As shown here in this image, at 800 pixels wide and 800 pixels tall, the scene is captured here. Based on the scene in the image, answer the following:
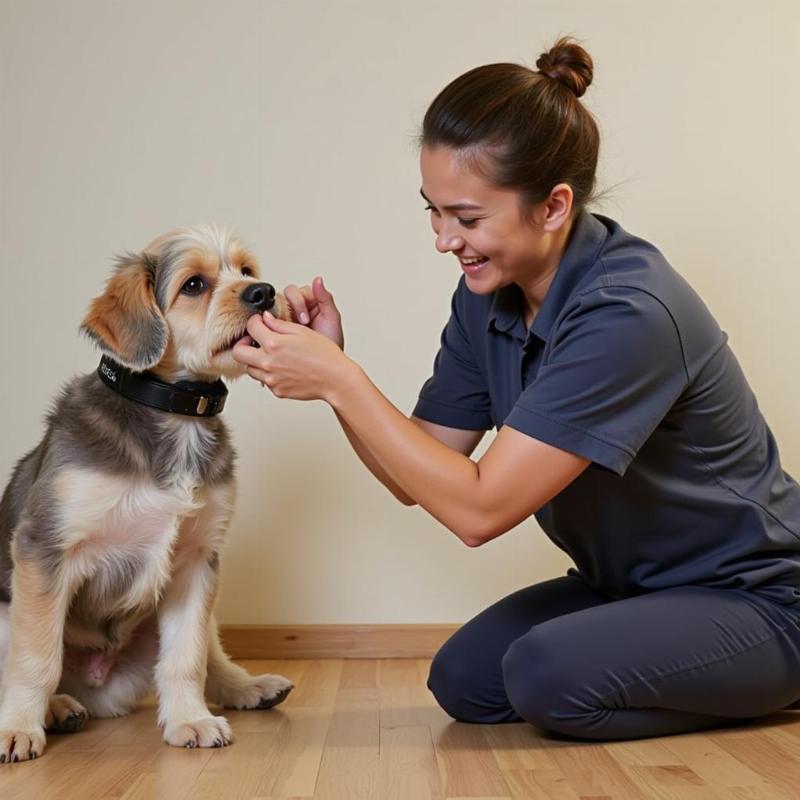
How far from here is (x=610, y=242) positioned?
7.02ft

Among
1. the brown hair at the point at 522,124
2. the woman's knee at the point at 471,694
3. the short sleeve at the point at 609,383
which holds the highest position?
the brown hair at the point at 522,124

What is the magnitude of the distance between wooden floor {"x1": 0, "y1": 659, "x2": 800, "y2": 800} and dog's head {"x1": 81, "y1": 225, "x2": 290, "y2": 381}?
725mm

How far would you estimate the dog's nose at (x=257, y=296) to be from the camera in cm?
213

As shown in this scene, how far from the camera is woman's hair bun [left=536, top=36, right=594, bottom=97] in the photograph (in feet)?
6.83

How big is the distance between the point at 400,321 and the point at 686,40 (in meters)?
1.13

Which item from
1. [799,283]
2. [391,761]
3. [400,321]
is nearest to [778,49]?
[799,283]

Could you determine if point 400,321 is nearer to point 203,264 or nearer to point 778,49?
point 203,264

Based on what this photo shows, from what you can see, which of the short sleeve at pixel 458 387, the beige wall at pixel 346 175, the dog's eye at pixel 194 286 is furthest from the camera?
the beige wall at pixel 346 175

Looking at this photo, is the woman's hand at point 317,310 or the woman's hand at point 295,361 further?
the woman's hand at point 317,310

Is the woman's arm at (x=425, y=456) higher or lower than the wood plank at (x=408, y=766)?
higher

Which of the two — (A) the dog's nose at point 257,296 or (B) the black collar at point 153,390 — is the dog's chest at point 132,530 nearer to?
(B) the black collar at point 153,390

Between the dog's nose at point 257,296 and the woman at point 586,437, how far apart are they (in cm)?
9

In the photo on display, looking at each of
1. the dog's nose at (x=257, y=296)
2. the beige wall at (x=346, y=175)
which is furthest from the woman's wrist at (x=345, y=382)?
the beige wall at (x=346, y=175)

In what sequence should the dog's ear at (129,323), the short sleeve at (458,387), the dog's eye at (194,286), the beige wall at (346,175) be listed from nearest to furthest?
1. the dog's ear at (129,323)
2. the dog's eye at (194,286)
3. the short sleeve at (458,387)
4. the beige wall at (346,175)
